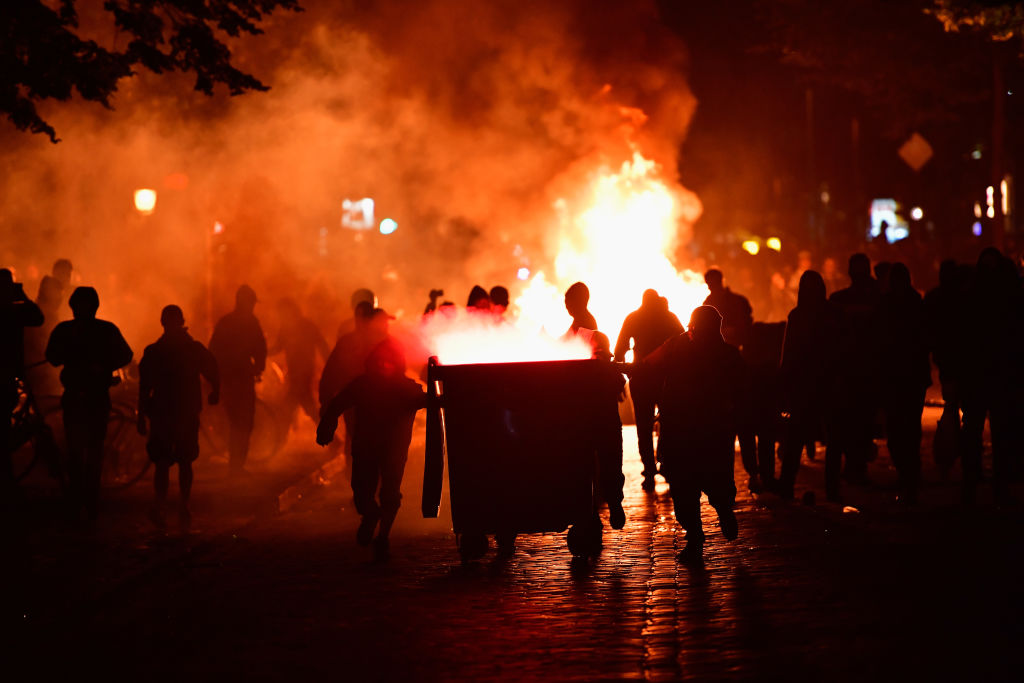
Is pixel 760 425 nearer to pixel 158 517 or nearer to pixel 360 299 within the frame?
pixel 360 299

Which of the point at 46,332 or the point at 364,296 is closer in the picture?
the point at 364,296

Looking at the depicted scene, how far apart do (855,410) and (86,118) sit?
14250 millimetres

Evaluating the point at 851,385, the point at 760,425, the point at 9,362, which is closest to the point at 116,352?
the point at 9,362

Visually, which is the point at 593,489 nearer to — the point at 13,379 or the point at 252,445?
the point at 13,379

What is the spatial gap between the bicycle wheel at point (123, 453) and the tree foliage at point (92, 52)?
3109 millimetres

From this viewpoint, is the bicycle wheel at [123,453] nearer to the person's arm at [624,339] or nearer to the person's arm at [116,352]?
the person's arm at [116,352]

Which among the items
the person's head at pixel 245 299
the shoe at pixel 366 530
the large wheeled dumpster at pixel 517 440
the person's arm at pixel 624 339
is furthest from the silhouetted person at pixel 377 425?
→ the person's head at pixel 245 299

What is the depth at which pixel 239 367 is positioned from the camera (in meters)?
14.6

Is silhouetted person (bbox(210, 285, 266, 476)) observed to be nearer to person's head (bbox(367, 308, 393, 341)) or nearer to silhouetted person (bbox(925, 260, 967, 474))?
person's head (bbox(367, 308, 393, 341))

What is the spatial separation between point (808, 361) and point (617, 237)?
17.8 m

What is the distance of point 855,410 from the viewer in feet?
37.1

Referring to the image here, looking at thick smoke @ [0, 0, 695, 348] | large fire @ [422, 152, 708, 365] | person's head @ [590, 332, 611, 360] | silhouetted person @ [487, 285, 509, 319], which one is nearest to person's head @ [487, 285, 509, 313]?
silhouetted person @ [487, 285, 509, 319]

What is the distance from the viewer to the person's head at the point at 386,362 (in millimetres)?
9445

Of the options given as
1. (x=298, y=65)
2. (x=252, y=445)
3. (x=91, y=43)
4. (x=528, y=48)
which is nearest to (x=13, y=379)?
(x=91, y=43)
